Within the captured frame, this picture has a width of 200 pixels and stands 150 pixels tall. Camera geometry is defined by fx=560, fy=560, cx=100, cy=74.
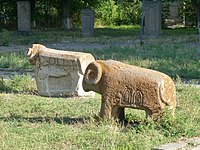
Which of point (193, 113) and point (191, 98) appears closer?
point (193, 113)

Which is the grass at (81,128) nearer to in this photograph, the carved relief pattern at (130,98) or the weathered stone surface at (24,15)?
the carved relief pattern at (130,98)

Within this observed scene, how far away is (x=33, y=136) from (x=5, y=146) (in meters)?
0.59

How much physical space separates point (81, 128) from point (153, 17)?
20446mm

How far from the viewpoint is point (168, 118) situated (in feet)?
22.7

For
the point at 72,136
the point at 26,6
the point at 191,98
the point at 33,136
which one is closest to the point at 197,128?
the point at 72,136

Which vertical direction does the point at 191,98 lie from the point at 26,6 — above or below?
below

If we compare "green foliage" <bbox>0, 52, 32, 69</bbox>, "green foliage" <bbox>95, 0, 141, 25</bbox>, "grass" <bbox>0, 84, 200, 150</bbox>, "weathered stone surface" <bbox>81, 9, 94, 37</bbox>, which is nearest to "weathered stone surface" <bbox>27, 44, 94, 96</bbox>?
"grass" <bbox>0, 84, 200, 150</bbox>

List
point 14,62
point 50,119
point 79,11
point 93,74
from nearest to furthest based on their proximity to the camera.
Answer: point 93,74 < point 50,119 < point 14,62 < point 79,11

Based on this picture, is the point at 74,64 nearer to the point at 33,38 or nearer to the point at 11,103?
the point at 11,103

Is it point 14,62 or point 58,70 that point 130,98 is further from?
point 14,62

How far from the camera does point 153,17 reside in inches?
1071

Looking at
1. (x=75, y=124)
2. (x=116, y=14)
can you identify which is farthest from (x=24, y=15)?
(x=75, y=124)

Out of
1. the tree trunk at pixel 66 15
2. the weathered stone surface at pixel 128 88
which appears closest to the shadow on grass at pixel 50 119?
the weathered stone surface at pixel 128 88

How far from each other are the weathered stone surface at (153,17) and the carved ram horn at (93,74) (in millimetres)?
20030
